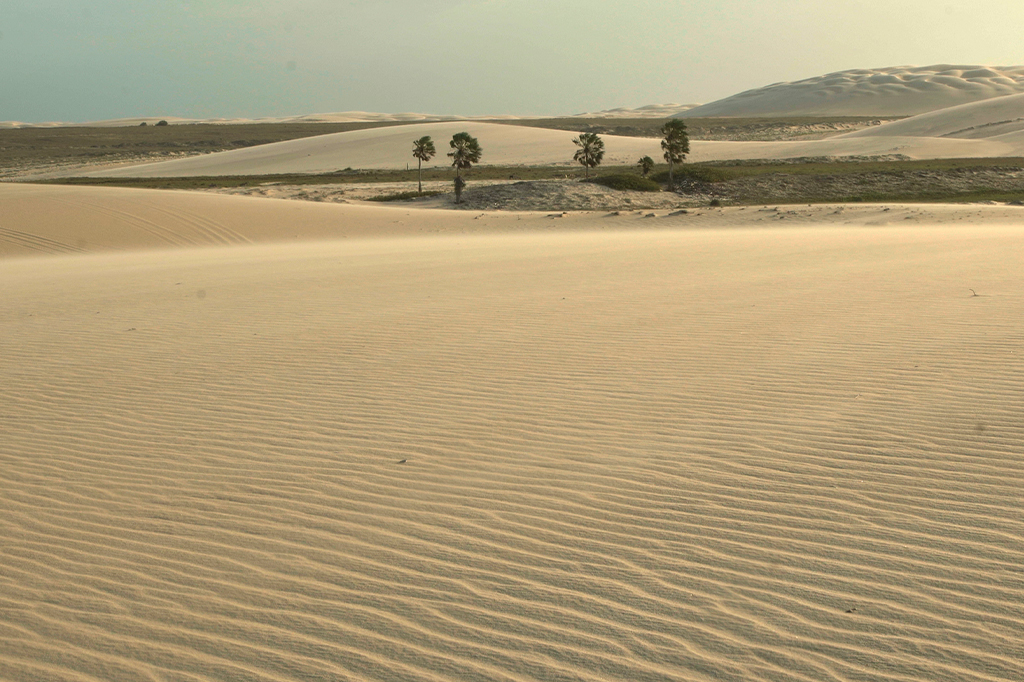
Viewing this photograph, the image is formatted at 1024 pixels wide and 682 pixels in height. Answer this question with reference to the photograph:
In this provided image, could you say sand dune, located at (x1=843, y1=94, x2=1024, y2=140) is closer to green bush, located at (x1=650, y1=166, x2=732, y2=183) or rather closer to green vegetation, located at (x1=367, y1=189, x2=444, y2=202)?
green bush, located at (x1=650, y1=166, x2=732, y2=183)

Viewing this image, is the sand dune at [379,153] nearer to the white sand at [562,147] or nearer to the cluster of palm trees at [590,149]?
the white sand at [562,147]

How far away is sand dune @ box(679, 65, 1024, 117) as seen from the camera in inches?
5738

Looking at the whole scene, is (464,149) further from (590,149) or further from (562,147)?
(562,147)

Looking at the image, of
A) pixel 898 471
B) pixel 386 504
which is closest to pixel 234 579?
pixel 386 504

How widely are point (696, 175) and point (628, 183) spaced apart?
13.9 feet

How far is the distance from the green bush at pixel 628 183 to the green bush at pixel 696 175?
234 cm

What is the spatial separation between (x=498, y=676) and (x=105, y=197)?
36199 millimetres

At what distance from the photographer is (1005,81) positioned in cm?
15588

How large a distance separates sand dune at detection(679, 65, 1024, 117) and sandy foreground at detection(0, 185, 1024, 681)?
473 ft

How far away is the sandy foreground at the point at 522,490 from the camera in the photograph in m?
3.56

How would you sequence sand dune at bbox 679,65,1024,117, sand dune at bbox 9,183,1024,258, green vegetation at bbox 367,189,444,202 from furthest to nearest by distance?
1. sand dune at bbox 679,65,1024,117
2. green vegetation at bbox 367,189,444,202
3. sand dune at bbox 9,183,1024,258

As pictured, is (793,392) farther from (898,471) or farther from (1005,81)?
(1005,81)

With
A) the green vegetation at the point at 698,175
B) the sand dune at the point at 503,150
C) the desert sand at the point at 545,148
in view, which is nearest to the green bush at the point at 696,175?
the green vegetation at the point at 698,175

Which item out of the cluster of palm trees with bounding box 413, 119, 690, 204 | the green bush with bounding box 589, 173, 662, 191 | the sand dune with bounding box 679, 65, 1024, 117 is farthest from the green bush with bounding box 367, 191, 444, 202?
the sand dune with bounding box 679, 65, 1024, 117
